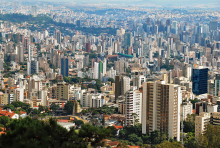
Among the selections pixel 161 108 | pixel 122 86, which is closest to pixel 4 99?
pixel 122 86

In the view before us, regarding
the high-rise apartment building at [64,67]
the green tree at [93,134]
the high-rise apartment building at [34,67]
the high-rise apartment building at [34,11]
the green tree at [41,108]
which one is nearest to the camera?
the green tree at [93,134]

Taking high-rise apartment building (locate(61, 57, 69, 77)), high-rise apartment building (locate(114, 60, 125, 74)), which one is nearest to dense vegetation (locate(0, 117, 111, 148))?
high-rise apartment building (locate(61, 57, 69, 77))

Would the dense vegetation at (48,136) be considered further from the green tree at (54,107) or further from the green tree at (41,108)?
the green tree at (54,107)

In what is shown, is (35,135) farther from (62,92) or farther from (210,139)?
(62,92)

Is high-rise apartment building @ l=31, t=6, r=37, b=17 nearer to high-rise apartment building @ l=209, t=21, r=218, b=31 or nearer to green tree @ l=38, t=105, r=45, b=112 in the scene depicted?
high-rise apartment building @ l=209, t=21, r=218, b=31

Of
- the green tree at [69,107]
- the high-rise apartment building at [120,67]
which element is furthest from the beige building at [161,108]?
the high-rise apartment building at [120,67]
